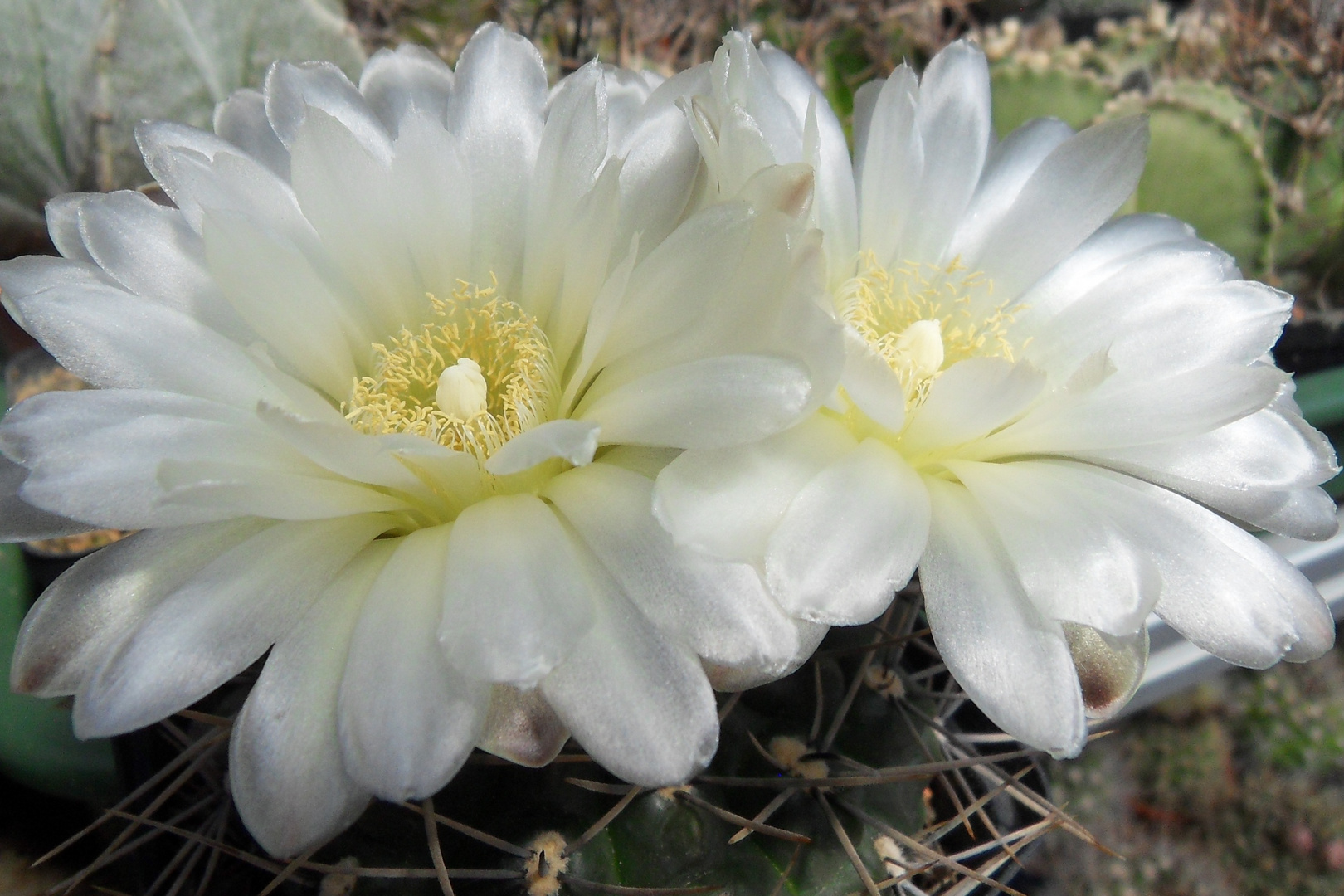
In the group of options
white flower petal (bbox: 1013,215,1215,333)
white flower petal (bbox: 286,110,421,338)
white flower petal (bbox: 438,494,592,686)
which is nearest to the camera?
white flower petal (bbox: 438,494,592,686)

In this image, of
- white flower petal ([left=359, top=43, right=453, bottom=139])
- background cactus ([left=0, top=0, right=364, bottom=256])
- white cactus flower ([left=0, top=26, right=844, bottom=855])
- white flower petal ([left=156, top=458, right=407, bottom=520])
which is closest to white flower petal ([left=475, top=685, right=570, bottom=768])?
white cactus flower ([left=0, top=26, right=844, bottom=855])

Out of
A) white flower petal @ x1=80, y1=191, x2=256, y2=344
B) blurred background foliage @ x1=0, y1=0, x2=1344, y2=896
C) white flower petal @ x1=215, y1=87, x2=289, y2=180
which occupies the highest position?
white flower petal @ x1=215, y1=87, x2=289, y2=180

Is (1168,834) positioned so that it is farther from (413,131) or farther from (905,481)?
(413,131)

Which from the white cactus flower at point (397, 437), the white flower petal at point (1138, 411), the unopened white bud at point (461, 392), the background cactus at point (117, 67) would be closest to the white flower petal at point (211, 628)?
the white cactus flower at point (397, 437)

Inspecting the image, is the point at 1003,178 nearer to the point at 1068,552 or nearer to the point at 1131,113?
the point at 1068,552

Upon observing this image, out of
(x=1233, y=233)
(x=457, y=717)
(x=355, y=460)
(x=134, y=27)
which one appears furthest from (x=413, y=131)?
(x=1233, y=233)

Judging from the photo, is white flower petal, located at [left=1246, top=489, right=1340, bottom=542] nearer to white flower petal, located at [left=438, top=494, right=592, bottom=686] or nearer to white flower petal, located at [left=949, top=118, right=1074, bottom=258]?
white flower petal, located at [left=949, top=118, right=1074, bottom=258]
